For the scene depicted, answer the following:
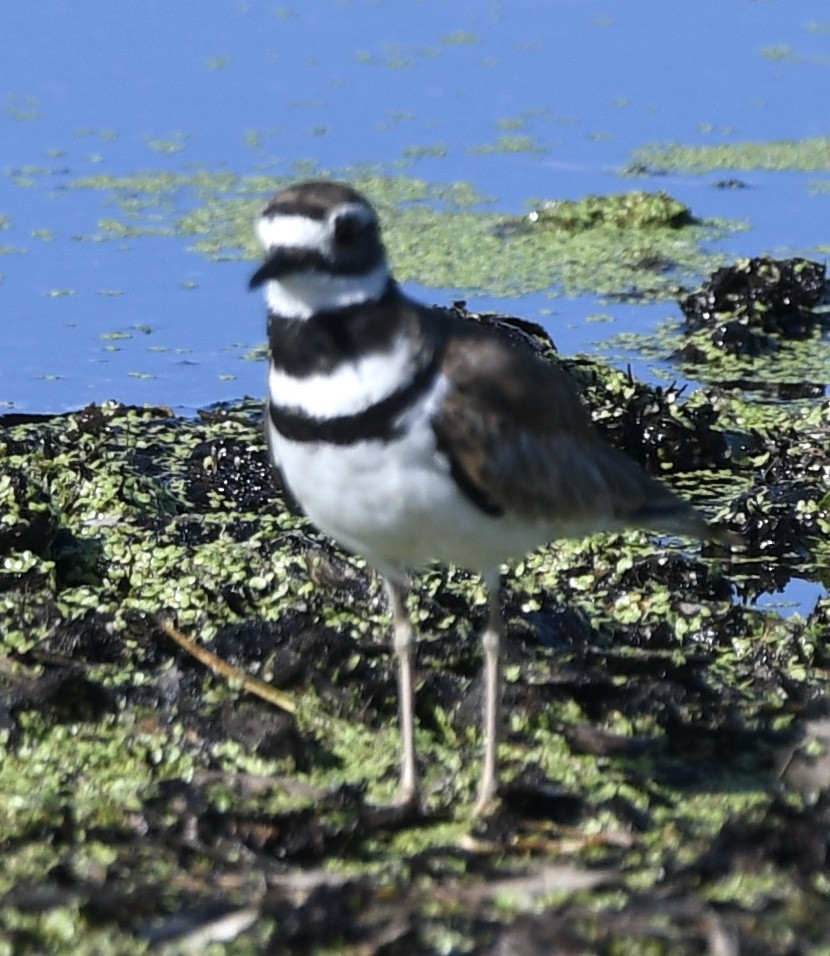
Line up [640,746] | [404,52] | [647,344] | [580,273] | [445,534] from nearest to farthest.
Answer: [445,534], [640,746], [647,344], [580,273], [404,52]

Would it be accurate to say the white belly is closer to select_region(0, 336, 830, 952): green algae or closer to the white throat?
the white throat

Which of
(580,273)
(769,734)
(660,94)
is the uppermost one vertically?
(660,94)

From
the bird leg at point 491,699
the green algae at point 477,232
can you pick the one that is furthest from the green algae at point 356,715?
the green algae at point 477,232

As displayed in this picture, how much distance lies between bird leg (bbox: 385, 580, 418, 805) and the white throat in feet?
2.47

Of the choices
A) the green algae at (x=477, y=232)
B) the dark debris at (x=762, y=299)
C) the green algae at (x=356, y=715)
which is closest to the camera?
the green algae at (x=356, y=715)

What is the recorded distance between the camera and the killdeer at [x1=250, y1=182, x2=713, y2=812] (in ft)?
13.3

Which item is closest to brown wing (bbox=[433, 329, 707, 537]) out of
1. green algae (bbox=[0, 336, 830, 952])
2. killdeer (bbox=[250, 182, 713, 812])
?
killdeer (bbox=[250, 182, 713, 812])

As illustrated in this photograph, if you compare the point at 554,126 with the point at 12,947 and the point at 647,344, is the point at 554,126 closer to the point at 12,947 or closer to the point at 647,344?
the point at 647,344

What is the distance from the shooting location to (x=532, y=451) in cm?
439

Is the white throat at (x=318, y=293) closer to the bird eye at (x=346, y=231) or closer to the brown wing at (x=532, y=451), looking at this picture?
the bird eye at (x=346, y=231)

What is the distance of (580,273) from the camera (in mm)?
9438

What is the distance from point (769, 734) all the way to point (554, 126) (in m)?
6.80

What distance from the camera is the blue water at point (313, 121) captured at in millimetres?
8750

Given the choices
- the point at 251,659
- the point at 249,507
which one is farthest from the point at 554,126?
the point at 251,659
